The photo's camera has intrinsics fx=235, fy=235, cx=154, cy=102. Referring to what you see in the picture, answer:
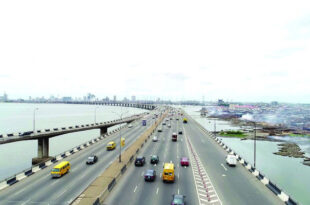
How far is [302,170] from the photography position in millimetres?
71062

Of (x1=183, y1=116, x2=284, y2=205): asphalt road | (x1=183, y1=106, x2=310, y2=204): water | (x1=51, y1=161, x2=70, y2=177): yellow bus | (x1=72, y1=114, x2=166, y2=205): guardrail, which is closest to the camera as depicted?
(x1=72, y1=114, x2=166, y2=205): guardrail

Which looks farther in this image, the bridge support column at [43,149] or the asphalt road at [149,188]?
the bridge support column at [43,149]

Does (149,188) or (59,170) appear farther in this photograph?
(59,170)

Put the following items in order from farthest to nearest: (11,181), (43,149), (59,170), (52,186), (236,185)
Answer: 1. (43,149)
2. (59,170)
3. (236,185)
4. (11,181)
5. (52,186)

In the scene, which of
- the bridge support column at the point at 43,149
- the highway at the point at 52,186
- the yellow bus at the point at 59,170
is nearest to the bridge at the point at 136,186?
the highway at the point at 52,186

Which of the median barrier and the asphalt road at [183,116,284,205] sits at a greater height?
the median barrier

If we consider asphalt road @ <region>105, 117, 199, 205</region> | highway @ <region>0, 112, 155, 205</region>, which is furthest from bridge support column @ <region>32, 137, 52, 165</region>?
asphalt road @ <region>105, 117, 199, 205</region>

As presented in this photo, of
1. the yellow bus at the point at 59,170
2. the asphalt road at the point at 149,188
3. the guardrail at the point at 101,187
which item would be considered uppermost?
the yellow bus at the point at 59,170

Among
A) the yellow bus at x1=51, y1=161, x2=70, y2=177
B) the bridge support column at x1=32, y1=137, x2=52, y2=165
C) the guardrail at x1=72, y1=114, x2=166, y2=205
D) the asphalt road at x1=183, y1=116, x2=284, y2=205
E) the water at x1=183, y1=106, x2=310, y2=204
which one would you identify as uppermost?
the yellow bus at x1=51, y1=161, x2=70, y2=177

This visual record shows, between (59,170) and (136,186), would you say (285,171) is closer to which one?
(136,186)

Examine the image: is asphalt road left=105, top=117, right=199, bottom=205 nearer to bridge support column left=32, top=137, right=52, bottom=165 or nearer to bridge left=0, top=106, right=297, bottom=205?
bridge left=0, top=106, right=297, bottom=205

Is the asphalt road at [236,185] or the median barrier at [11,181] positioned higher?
the median barrier at [11,181]

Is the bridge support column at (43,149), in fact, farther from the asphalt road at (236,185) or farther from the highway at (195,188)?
the asphalt road at (236,185)

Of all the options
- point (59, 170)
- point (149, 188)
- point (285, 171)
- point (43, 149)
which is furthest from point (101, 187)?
point (285, 171)
